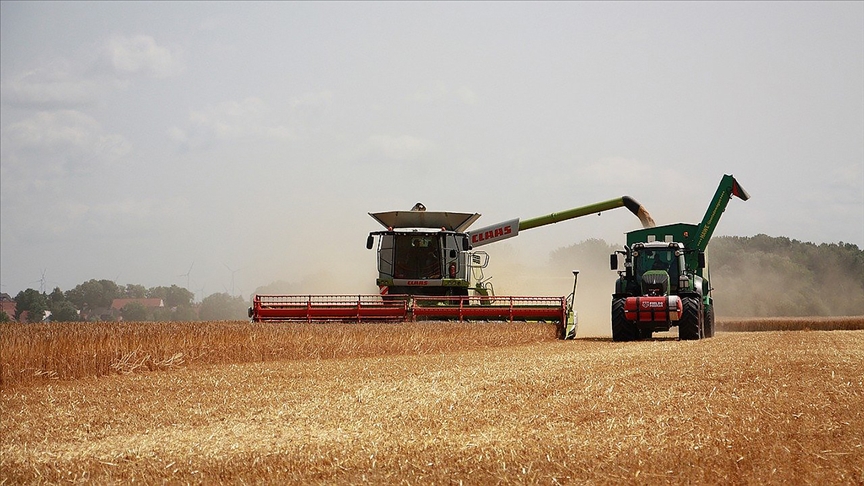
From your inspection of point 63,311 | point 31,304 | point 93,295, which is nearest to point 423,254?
point 31,304

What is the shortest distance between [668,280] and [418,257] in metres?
5.68

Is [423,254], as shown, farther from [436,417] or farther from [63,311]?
[63,311]

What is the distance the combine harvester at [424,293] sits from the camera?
18.8 meters

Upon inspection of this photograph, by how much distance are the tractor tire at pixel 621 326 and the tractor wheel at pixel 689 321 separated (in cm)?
95

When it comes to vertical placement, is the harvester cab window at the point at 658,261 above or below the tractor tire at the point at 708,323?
above

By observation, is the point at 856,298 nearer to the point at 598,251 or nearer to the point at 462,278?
the point at 598,251

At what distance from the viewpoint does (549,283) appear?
1362 inches

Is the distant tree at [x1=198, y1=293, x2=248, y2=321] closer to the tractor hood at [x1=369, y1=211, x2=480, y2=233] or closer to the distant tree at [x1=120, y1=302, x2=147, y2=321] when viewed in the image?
the distant tree at [x1=120, y1=302, x2=147, y2=321]

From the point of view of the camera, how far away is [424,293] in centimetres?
2081

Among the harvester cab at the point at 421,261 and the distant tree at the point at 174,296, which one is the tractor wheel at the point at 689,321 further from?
the distant tree at the point at 174,296

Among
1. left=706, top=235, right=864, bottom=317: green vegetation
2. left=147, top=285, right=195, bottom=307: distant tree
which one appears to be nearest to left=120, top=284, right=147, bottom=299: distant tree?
left=147, top=285, right=195, bottom=307: distant tree

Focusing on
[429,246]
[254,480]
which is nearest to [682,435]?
[254,480]

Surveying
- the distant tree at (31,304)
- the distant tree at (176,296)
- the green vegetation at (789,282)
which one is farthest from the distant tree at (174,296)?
the green vegetation at (789,282)

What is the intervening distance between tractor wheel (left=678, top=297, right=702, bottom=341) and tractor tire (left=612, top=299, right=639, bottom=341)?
0.95 metres
